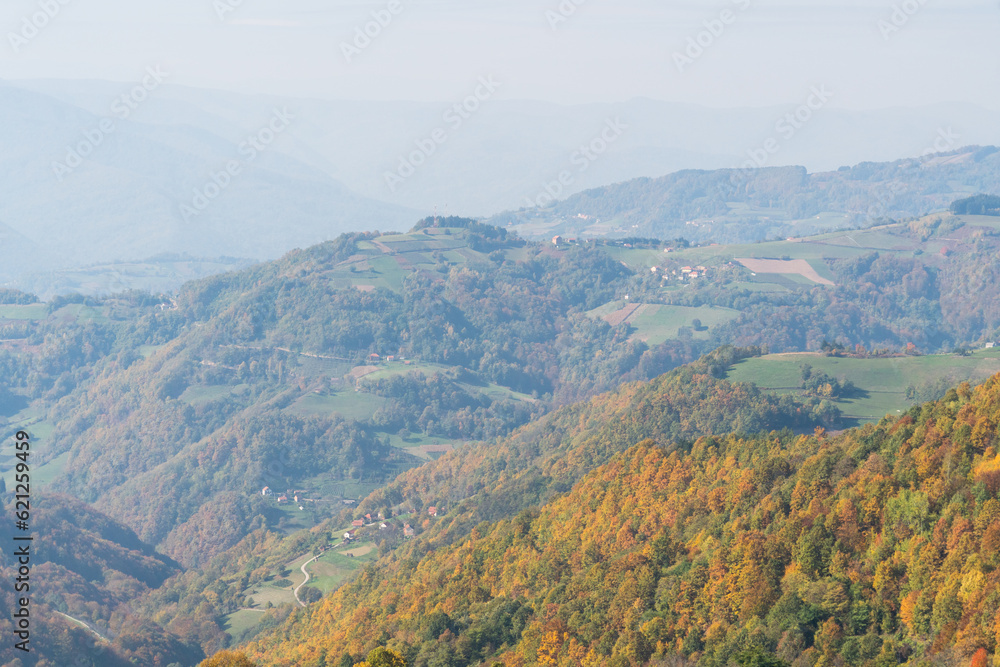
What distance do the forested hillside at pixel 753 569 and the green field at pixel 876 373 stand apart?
4127 centimetres

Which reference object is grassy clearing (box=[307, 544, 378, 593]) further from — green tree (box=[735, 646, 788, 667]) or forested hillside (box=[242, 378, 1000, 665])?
green tree (box=[735, 646, 788, 667])

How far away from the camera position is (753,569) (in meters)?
44.1

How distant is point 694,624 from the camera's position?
1745 inches

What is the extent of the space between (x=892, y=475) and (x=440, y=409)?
461ft

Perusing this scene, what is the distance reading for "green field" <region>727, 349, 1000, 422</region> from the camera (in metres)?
106

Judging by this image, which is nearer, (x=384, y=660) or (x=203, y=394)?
(x=384, y=660)

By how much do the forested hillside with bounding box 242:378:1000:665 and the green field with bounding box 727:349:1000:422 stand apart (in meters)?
41.3

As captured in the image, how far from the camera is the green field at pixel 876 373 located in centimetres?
10612

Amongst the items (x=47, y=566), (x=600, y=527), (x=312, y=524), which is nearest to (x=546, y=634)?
(x=600, y=527)

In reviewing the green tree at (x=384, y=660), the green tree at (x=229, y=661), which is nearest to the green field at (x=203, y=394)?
the green tree at (x=229, y=661)

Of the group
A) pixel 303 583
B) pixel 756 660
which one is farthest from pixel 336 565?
pixel 756 660

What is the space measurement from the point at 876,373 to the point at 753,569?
76474mm

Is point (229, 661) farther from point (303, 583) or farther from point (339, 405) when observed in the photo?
point (339, 405)

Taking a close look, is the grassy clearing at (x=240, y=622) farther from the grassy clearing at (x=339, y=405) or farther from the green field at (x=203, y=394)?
the green field at (x=203, y=394)
